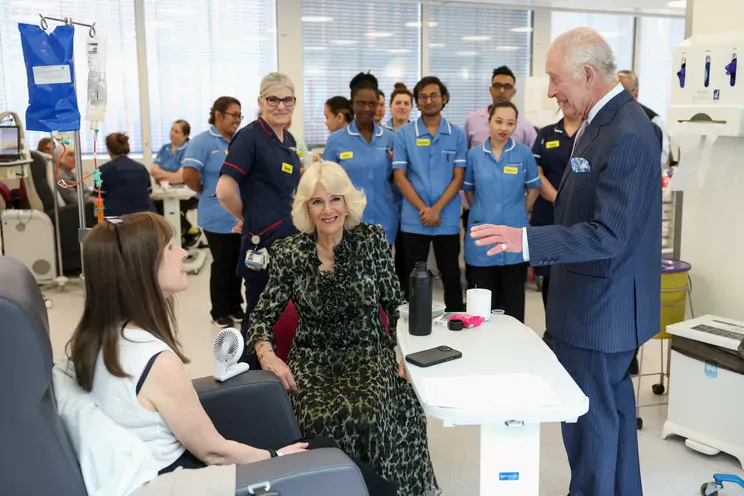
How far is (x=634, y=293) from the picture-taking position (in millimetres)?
2145

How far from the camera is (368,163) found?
164 inches

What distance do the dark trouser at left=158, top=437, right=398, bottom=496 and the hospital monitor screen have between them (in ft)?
14.3

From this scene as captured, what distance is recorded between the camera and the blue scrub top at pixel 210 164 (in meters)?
4.58

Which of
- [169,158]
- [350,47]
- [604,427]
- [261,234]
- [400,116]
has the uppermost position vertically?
[350,47]

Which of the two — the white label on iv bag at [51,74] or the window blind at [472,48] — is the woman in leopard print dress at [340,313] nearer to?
the white label on iv bag at [51,74]

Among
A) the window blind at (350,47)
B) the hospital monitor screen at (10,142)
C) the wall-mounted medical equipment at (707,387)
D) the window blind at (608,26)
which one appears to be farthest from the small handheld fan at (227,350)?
the window blind at (608,26)

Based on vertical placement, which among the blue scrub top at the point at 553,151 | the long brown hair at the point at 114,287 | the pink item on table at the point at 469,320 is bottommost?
the pink item on table at the point at 469,320

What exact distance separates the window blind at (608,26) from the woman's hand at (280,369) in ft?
28.3

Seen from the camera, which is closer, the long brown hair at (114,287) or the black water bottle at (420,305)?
the long brown hair at (114,287)

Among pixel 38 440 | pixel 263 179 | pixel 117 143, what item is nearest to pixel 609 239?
pixel 38 440

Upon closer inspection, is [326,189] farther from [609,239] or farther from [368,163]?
[368,163]

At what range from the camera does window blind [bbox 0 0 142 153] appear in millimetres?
7707

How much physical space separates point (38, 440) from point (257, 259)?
75.5 inches

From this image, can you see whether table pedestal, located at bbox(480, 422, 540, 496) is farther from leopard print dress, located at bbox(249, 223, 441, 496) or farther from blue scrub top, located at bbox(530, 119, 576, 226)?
blue scrub top, located at bbox(530, 119, 576, 226)
